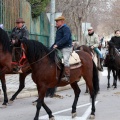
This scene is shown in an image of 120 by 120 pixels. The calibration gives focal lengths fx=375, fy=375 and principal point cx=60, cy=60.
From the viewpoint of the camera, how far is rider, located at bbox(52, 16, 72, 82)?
8.95 metres

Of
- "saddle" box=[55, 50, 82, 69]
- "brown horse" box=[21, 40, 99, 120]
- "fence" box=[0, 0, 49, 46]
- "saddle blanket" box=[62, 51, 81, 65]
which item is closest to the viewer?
"brown horse" box=[21, 40, 99, 120]

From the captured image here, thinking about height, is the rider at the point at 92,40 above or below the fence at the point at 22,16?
below

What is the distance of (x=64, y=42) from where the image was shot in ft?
29.5

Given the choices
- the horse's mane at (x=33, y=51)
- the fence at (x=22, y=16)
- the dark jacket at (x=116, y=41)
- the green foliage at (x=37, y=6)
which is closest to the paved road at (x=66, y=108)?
the horse's mane at (x=33, y=51)

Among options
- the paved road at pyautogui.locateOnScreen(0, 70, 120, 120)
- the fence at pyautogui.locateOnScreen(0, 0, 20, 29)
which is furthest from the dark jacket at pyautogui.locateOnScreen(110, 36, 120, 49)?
the fence at pyautogui.locateOnScreen(0, 0, 20, 29)

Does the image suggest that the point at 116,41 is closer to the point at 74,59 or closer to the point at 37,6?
the point at 74,59

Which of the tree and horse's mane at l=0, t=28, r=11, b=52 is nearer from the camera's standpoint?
horse's mane at l=0, t=28, r=11, b=52

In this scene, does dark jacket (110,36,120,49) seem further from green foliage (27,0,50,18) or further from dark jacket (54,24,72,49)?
green foliage (27,0,50,18)

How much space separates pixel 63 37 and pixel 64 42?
124 mm

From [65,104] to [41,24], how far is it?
1521 centimetres

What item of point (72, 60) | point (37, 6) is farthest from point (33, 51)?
point (37, 6)

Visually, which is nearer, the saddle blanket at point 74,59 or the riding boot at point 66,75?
the riding boot at point 66,75

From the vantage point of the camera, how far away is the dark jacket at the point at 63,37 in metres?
8.95

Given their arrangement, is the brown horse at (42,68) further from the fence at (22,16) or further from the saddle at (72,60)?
the fence at (22,16)
